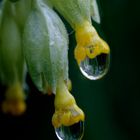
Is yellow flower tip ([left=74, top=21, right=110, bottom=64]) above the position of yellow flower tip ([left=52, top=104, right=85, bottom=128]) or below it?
above

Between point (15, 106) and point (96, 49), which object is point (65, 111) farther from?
point (15, 106)

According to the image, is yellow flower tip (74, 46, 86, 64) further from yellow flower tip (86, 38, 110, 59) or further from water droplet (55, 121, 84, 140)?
water droplet (55, 121, 84, 140)

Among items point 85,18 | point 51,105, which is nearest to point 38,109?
point 51,105

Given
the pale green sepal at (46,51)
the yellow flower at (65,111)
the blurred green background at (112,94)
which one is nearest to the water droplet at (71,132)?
the yellow flower at (65,111)

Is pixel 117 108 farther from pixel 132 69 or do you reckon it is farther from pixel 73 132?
pixel 73 132

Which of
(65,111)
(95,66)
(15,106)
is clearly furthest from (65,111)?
(15,106)

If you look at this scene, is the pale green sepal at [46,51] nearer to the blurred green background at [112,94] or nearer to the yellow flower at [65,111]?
the yellow flower at [65,111]

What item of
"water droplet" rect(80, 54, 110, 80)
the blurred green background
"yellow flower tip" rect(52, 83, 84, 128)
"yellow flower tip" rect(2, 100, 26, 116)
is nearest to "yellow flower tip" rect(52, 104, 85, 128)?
"yellow flower tip" rect(52, 83, 84, 128)
